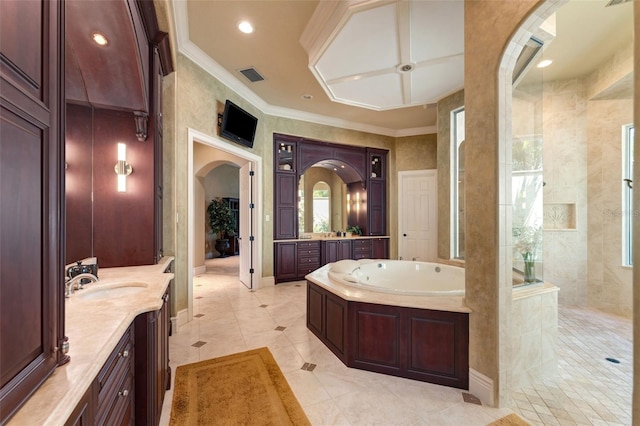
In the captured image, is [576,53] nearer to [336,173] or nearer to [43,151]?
[336,173]

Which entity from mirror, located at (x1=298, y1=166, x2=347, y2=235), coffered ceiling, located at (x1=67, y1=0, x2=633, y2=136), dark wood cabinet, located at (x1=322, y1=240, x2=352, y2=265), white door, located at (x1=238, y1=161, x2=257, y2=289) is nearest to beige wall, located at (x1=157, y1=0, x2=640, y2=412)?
coffered ceiling, located at (x1=67, y1=0, x2=633, y2=136)

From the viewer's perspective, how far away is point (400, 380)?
220 cm

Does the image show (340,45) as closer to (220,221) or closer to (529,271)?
(529,271)

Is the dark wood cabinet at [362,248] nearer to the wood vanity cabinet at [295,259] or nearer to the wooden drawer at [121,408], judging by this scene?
the wood vanity cabinet at [295,259]

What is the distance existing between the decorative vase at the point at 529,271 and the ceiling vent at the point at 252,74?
390 centimetres

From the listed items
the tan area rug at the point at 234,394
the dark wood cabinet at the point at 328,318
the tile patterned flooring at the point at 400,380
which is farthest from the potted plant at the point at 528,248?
the tan area rug at the point at 234,394

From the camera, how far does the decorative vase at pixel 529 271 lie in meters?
2.24

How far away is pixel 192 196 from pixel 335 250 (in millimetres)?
3251

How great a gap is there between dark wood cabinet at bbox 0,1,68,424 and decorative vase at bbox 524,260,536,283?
285 centimetres

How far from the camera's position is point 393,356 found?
7.45ft

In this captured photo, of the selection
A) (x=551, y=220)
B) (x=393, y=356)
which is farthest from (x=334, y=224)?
(x=393, y=356)

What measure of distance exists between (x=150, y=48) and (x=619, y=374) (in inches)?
195

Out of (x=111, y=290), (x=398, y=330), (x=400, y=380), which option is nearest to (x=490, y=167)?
(x=398, y=330)

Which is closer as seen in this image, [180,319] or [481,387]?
[481,387]
